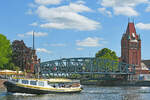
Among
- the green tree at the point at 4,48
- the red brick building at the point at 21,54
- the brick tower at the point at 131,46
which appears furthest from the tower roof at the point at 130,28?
the green tree at the point at 4,48

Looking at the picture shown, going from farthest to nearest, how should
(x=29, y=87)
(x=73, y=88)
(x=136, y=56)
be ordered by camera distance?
1. (x=136, y=56)
2. (x=73, y=88)
3. (x=29, y=87)

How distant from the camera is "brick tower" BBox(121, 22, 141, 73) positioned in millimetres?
162875

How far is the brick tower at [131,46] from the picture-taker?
16288 cm

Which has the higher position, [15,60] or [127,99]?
[15,60]

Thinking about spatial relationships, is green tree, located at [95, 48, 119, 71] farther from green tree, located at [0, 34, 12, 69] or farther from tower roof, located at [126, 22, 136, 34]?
green tree, located at [0, 34, 12, 69]

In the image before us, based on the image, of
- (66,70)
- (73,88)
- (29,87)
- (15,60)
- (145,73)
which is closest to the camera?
(29,87)

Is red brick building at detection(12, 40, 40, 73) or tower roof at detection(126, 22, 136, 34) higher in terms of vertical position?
tower roof at detection(126, 22, 136, 34)

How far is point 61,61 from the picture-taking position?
13262cm

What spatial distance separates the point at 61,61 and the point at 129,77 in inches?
1143

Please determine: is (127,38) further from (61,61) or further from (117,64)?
(61,61)

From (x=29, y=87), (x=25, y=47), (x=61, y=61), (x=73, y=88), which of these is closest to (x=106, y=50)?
(x=61, y=61)

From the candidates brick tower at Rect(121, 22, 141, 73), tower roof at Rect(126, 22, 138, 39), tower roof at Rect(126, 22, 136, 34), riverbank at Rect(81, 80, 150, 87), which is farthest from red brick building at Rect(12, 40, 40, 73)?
tower roof at Rect(126, 22, 136, 34)

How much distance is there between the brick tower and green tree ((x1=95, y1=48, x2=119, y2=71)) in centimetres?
1265

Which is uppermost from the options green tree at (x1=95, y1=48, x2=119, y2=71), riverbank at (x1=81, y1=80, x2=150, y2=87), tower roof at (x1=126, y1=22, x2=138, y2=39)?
tower roof at (x1=126, y1=22, x2=138, y2=39)
